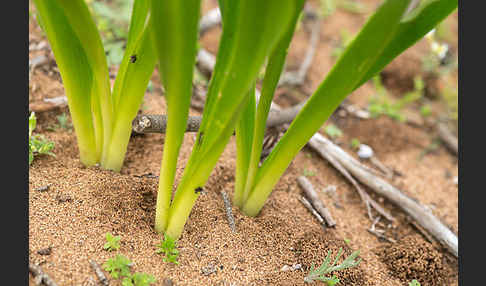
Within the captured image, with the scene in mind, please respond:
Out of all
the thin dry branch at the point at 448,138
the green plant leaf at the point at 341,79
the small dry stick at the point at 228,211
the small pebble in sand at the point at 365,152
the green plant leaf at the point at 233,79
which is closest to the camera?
the green plant leaf at the point at 233,79

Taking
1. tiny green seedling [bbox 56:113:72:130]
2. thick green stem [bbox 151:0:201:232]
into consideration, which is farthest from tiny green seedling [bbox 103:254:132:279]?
tiny green seedling [bbox 56:113:72:130]

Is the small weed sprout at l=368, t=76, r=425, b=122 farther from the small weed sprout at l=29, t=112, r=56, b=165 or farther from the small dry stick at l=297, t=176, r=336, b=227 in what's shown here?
the small weed sprout at l=29, t=112, r=56, b=165

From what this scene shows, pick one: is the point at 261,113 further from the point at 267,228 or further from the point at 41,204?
the point at 41,204


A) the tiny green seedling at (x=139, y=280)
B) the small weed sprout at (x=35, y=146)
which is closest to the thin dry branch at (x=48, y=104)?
the small weed sprout at (x=35, y=146)

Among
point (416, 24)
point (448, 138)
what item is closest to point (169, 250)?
point (416, 24)

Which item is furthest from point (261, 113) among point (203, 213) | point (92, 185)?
point (92, 185)

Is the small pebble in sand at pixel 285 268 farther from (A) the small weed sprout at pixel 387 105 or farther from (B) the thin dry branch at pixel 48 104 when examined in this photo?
(A) the small weed sprout at pixel 387 105
